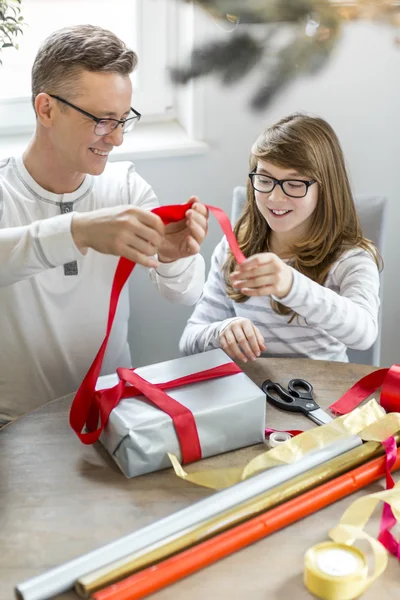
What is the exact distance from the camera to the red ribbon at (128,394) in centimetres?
123

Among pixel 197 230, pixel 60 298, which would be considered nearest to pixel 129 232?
pixel 197 230

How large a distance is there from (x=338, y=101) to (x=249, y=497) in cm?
138

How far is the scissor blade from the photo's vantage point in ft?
4.42

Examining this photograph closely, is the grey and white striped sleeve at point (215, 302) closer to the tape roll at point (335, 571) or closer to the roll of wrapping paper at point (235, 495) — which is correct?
the roll of wrapping paper at point (235, 495)

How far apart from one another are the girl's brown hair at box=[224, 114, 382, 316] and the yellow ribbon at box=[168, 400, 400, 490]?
488mm

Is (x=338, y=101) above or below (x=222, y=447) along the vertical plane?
above

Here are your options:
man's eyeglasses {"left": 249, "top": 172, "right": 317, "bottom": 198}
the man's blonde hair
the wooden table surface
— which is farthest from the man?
the wooden table surface

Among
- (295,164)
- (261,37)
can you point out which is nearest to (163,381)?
(295,164)

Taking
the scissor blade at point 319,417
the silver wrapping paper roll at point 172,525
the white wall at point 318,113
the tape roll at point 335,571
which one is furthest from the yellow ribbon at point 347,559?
the white wall at point 318,113

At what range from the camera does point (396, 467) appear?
123cm

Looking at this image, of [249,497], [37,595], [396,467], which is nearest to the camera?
[37,595]

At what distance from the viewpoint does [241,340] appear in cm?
156

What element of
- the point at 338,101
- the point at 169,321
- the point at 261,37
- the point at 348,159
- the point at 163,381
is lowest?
the point at 169,321

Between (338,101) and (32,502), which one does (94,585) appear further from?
(338,101)
